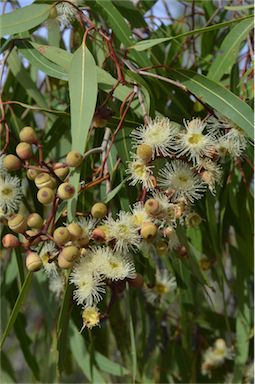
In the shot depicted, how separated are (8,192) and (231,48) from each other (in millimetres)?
533

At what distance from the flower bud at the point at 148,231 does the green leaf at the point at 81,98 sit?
4.2 inches

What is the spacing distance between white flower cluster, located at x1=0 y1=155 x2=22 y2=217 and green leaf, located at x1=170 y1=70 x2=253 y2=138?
310 millimetres

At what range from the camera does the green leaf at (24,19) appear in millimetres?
1071

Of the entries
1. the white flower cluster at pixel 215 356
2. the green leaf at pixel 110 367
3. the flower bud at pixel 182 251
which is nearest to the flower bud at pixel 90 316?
the flower bud at pixel 182 251

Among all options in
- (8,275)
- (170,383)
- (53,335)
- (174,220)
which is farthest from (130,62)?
(170,383)

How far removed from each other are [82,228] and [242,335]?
0.91 metres

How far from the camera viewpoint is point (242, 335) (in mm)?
1669

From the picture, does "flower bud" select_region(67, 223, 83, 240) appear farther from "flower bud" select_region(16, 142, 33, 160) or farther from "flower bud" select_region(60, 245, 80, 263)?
"flower bud" select_region(16, 142, 33, 160)

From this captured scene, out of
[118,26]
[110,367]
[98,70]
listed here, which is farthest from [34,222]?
[110,367]

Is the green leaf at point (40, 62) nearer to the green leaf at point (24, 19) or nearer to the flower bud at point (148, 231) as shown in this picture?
the green leaf at point (24, 19)

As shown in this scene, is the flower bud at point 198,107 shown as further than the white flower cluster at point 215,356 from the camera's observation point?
No

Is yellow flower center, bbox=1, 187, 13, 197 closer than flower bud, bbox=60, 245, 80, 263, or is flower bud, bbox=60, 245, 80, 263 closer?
flower bud, bbox=60, 245, 80, 263

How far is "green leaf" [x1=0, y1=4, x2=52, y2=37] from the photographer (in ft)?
3.51

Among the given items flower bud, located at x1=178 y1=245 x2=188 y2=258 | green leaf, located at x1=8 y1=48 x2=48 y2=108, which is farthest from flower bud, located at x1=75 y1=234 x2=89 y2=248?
green leaf, located at x1=8 y1=48 x2=48 y2=108
